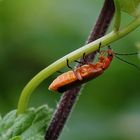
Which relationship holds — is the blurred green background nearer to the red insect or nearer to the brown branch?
the red insect

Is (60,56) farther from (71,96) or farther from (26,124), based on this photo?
(71,96)

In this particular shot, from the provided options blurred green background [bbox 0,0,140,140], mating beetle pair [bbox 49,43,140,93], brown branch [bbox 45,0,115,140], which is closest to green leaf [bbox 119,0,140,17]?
brown branch [bbox 45,0,115,140]

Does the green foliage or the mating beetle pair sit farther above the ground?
the mating beetle pair

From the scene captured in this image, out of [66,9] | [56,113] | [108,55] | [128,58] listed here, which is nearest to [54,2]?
[66,9]

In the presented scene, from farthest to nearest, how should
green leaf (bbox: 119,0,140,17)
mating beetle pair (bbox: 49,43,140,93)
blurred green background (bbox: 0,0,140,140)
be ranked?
blurred green background (bbox: 0,0,140,140) → mating beetle pair (bbox: 49,43,140,93) → green leaf (bbox: 119,0,140,17)

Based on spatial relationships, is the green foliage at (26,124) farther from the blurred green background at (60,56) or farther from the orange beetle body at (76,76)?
the blurred green background at (60,56)

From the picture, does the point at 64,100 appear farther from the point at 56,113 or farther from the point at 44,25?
the point at 44,25
